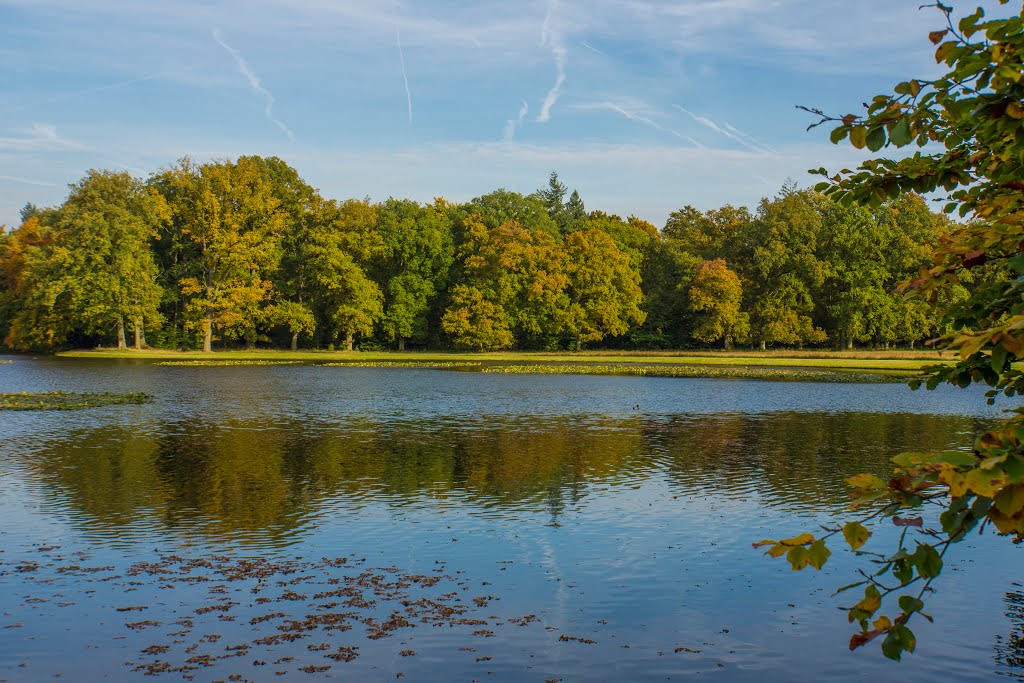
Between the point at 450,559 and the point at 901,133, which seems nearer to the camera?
the point at 901,133

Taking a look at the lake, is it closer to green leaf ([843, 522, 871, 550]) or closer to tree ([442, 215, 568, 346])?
green leaf ([843, 522, 871, 550])

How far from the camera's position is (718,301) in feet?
286

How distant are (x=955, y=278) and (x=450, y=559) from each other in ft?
30.2

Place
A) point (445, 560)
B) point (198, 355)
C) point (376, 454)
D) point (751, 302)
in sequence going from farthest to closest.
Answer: point (751, 302), point (198, 355), point (376, 454), point (445, 560)

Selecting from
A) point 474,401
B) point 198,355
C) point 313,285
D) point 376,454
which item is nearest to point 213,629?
point 376,454

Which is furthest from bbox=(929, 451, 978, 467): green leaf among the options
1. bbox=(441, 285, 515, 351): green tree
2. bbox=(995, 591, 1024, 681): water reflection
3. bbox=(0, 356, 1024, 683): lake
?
bbox=(441, 285, 515, 351): green tree

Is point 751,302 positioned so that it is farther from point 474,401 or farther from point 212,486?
point 212,486

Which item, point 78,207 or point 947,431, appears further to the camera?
point 78,207

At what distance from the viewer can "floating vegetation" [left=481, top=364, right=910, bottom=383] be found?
175 ft

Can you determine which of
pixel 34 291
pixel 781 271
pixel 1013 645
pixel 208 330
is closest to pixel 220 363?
pixel 208 330

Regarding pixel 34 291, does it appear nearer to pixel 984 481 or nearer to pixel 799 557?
pixel 799 557

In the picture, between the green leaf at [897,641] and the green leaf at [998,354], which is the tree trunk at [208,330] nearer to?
the green leaf at [897,641]

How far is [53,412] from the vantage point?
3225 centimetres

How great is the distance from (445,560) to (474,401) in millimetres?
26022
